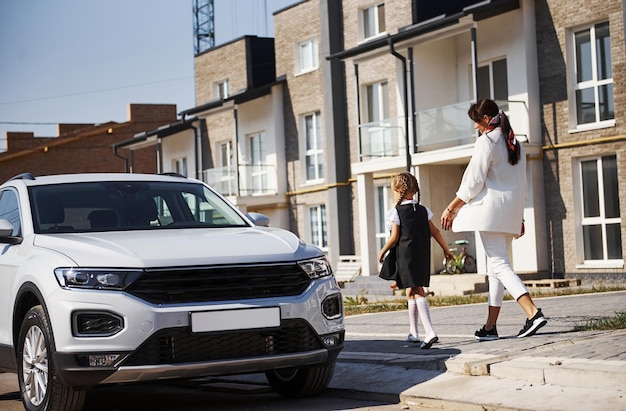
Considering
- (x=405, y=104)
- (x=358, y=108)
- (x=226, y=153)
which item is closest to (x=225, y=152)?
(x=226, y=153)

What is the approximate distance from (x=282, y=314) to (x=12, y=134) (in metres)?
59.5

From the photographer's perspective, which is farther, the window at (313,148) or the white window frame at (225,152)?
the white window frame at (225,152)

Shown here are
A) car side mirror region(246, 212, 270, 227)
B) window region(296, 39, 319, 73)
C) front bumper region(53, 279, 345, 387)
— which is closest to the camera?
front bumper region(53, 279, 345, 387)

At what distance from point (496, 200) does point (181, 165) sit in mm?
37909

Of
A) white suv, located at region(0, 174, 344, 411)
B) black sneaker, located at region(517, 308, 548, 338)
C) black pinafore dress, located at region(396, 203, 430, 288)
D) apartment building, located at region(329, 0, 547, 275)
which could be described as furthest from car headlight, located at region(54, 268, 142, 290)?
apartment building, located at region(329, 0, 547, 275)

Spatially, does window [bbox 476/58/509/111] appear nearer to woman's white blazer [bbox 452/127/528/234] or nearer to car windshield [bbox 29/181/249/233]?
woman's white blazer [bbox 452/127/528/234]

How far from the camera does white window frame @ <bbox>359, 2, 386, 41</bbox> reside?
106 feet

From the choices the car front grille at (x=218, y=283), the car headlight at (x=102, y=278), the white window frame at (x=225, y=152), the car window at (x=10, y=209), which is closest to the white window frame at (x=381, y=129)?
the white window frame at (x=225, y=152)

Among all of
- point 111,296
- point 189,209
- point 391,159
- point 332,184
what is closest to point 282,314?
point 111,296

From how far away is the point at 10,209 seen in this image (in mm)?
8578

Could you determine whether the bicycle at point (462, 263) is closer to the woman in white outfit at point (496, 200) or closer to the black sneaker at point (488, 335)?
the black sneaker at point (488, 335)

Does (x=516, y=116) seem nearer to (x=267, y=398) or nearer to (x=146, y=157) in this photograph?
(x=267, y=398)

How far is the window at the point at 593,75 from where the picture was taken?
2428 centimetres

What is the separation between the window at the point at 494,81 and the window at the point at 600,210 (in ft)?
10.1
